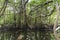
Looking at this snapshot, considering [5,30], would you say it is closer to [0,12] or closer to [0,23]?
[0,23]

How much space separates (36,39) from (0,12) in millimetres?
5174

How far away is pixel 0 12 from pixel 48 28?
4301 mm

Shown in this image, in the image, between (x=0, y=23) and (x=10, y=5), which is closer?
(x=10, y=5)

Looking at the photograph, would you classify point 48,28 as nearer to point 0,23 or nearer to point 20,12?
point 20,12

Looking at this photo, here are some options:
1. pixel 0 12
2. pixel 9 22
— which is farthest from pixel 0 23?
pixel 0 12

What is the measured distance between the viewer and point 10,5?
1786cm

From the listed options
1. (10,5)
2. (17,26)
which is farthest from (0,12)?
(17,26)

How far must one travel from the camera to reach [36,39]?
1319 centimetres

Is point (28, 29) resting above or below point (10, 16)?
below

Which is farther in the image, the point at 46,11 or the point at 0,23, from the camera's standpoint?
the point at 0,23

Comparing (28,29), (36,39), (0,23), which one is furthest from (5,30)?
(36,39)

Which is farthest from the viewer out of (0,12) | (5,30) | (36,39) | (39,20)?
(5,30)

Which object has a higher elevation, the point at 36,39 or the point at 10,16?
the point at 10,16

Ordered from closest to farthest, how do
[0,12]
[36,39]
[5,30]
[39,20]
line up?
[36,39] → [0,12] → [39,20] → [5,30]
